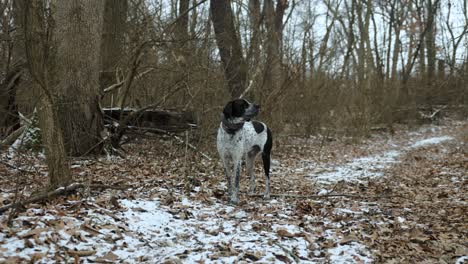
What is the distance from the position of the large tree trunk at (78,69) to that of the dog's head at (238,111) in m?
3.49

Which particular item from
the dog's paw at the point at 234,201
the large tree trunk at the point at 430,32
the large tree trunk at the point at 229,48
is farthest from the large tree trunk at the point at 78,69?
the large tree trunk at the point at 430,32

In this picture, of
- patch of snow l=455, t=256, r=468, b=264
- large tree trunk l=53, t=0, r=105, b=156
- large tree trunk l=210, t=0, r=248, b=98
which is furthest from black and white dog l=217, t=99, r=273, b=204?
large tree trunk l=210, t=0, r=248, b=98

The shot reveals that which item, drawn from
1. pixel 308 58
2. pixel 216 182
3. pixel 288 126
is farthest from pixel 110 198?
pixel 288 126

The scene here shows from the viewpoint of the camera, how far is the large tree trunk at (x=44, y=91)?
476cm

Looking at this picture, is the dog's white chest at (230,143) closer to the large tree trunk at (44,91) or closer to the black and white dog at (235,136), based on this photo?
the black and white dog at (235,136)

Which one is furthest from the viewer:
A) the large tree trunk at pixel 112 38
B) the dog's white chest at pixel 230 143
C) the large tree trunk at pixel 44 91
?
the large tree trunk at pixel 112 38

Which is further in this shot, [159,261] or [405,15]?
[405,15]

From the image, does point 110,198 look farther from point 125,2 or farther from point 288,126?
point 288,126

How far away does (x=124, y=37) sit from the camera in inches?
429

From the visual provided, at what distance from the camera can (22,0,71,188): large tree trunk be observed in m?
4.76

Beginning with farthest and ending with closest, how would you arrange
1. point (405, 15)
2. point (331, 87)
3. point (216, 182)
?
point (405, 15) < point (331, 87) < point (216, 182)

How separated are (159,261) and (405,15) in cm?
2810

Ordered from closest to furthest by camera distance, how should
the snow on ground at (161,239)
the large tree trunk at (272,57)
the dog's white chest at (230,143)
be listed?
the snow on ground at (161,239) < the dog's white chest at (230,143) < the large tree trunk at (272,57)

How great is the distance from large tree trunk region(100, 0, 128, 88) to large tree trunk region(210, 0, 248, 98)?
7.48 ft
